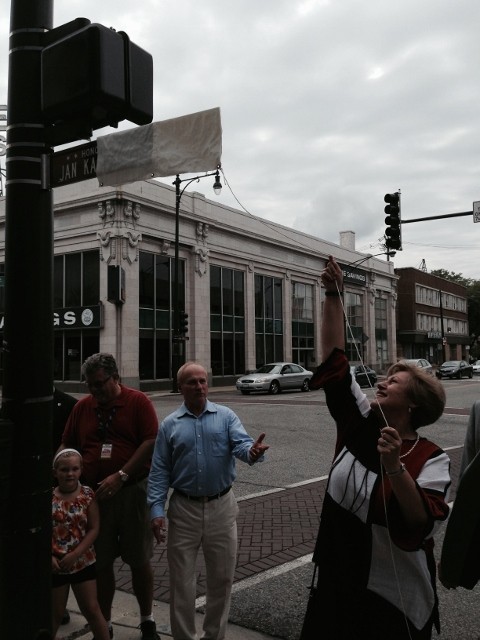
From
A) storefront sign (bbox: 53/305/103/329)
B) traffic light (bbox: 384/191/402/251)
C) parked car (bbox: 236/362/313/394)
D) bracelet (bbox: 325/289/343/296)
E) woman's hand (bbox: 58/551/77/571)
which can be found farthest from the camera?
storefront sign (bbox: 53/305/103/329)

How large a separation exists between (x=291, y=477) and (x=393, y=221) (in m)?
9.03

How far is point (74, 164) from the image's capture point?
2.96 m

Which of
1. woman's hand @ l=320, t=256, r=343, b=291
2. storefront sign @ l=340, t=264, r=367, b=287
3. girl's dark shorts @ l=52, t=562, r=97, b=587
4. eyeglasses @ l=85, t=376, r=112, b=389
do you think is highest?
storefront sign @ l=340, t=264, r=367, b=287

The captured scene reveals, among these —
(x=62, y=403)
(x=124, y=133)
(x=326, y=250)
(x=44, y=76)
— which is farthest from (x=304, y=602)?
(x=326, y=250)

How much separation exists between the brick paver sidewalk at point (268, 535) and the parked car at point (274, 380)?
18808 millimetres

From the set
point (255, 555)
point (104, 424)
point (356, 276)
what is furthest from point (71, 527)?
point (356, 276)

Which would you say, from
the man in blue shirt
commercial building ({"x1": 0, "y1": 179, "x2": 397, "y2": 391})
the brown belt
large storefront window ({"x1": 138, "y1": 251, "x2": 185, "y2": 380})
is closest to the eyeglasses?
the man in blue shirt

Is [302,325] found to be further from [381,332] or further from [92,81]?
[92,81]

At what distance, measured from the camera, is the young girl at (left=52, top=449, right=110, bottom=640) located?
3.39 m

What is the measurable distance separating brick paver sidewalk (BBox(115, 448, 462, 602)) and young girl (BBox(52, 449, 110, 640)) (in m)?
1.07

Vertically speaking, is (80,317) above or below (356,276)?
below

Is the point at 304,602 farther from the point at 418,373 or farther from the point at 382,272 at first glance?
the point at 382,272

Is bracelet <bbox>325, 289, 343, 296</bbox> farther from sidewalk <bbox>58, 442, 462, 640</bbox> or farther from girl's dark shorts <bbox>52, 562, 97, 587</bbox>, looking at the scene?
sidewalk <bbox>58, 442, 462, 640</bbox>

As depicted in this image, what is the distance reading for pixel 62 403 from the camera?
4352mm
